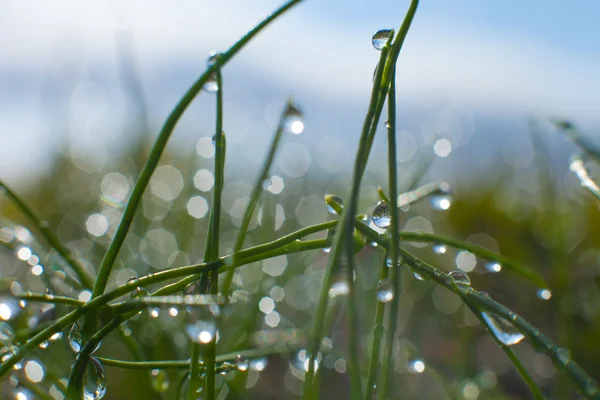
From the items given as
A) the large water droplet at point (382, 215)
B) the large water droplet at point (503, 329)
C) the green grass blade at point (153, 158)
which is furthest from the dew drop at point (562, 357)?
the green grass blade at point (153, 158)

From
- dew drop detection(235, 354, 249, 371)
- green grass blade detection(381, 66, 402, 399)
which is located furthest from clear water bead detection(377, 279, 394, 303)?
dew drop detection(235, 354, 249, 371)

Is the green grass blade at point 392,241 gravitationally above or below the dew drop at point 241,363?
above

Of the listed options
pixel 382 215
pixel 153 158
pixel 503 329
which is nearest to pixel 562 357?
pixel 503 329

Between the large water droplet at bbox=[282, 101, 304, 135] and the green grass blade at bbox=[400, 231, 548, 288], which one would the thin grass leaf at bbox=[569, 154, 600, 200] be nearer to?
the green grass blade at bbox=[400, 231, 548, 288]

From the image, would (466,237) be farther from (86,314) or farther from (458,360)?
(86,314)

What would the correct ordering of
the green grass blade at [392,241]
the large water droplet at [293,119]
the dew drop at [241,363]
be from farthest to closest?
the large water droplet at [293,119], the dew drop at [241,363], the green grass blade at [392,241]

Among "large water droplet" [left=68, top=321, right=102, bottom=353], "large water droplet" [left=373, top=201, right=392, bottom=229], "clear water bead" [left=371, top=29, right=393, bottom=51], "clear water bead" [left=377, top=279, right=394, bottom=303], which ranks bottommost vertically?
Answer: "large water droplet" [left=68, top=321, right=102, bottom=353]

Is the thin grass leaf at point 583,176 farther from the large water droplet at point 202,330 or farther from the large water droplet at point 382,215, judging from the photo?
the large water droplet at point 202,330
